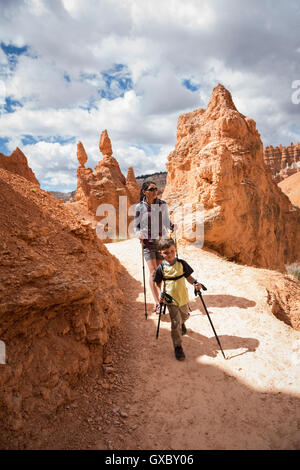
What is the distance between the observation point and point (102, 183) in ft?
83.1

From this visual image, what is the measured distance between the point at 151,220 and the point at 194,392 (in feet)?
8.81

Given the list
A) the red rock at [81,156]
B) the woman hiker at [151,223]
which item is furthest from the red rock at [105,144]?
the woman hiker at [151,223]

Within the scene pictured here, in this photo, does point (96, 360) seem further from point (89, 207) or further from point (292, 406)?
point (89, 207)

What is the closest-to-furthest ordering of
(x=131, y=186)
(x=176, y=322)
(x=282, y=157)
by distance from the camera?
(x=176, y=322) < (x=131, y=186) < (x=282, y=157)

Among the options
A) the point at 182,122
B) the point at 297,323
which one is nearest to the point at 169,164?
the point at 182,122

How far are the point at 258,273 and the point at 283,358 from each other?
118 inches

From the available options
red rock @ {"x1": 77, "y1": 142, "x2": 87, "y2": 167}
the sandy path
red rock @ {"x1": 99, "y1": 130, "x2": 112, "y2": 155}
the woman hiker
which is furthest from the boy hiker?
red rock @ {"x1": 77, "y1": 142, "x2": 87, "y2": 167}

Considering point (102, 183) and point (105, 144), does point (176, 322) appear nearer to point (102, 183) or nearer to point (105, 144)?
point (102, 183)

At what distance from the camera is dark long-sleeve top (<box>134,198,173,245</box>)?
14.3 feet

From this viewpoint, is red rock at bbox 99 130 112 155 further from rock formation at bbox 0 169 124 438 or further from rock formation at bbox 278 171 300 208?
rock formation at bbox 278 171 300 208

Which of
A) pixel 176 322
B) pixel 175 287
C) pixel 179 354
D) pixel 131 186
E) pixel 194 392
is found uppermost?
pixel 131 186

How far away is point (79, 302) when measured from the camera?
2938 mm

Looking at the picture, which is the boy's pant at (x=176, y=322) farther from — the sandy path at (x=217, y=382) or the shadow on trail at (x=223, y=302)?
the shadow on trail at (x=223, y=302)

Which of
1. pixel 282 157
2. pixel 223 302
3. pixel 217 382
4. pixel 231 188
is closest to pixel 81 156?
pixel 231 188
